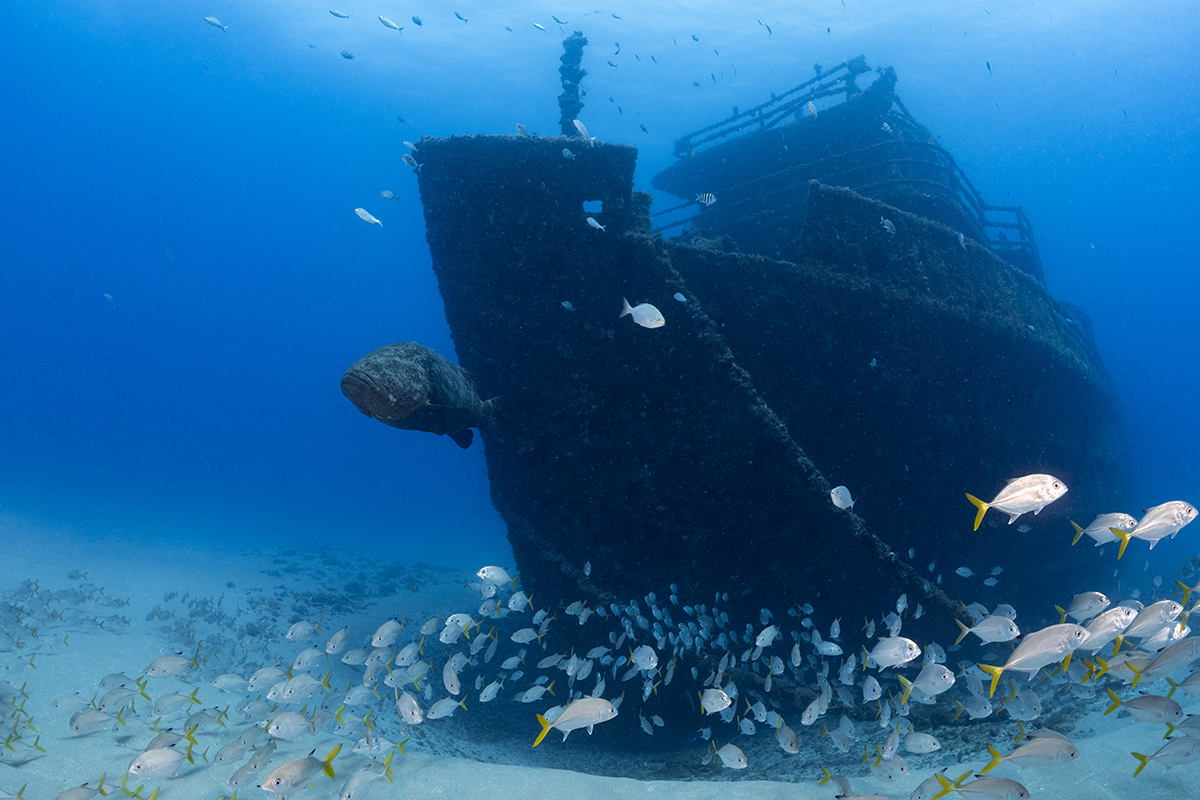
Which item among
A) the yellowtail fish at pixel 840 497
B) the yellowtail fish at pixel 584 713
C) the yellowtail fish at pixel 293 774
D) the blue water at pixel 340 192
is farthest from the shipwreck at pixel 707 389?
the blue water at pixel 340 192

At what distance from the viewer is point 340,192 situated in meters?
110

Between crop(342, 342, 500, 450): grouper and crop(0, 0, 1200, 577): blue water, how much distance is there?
98.7ft

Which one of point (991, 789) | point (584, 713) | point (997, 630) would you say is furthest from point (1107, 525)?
point (584, 713)

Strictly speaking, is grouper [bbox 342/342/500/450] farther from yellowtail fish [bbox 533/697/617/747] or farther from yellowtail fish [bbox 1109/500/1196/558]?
yellowtail fish [bbox 1109/500/1196/558]

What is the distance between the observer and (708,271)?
6.02 meters

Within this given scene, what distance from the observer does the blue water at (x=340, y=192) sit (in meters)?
35.9

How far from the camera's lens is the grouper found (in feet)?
12.2

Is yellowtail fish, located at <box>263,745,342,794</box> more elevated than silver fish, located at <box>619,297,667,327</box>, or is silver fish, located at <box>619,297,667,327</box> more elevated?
silver fish, located at <box>619,297,667,327</box>

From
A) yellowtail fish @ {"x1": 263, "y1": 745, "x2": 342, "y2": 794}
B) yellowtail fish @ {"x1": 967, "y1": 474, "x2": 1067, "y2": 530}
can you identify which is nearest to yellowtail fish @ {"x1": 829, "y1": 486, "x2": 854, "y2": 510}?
yellowtail fish @ {"x1": 967, "y1": 474, "x2": 1067, "y2": 530}

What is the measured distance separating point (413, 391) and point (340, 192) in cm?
12729

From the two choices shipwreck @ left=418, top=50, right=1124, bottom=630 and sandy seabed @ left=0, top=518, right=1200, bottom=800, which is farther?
shipwreck @ left=418, top=50, right=1124, bottom=630

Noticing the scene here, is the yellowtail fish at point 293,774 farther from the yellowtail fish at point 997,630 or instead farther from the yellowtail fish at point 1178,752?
the yellowtail fish at point 1178,752

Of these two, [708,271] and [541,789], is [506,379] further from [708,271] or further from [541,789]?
[541,789]

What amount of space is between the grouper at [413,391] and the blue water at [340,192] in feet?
98.7
